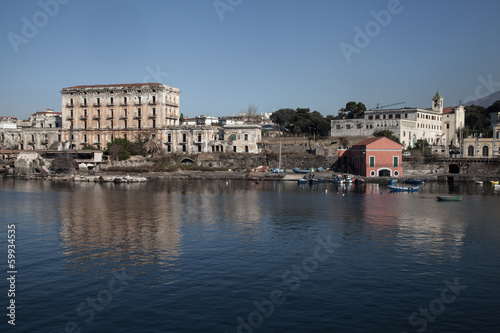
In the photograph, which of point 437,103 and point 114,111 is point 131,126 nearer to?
point 114,111

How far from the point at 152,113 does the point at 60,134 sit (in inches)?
877

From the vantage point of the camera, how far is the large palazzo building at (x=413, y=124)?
91.5 m

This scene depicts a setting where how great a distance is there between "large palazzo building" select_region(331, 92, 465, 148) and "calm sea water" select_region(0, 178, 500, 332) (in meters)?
49.1

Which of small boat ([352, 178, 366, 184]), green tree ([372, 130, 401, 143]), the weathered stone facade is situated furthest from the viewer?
the weathered stone facade

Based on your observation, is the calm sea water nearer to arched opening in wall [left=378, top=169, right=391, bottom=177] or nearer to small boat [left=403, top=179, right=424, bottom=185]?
small boat [left=403, top=179, right=424, bottom=185]

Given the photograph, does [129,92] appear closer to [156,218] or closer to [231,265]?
[156,218]

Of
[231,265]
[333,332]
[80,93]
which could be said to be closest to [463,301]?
[333,332]

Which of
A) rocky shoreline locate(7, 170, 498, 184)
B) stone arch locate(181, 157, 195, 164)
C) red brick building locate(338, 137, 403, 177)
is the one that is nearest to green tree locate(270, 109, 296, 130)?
stone arch locate(181, 157, 195, 164)

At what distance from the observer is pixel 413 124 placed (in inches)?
3661

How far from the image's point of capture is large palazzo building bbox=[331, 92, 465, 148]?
9150 centimetres

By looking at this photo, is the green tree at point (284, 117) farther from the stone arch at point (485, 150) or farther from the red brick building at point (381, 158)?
the stone arch at point (485, 150)

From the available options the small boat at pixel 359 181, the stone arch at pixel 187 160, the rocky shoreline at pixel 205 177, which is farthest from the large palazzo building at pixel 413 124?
the stone arch at pixel 187 160

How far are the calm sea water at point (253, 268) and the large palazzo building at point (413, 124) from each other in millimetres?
49147

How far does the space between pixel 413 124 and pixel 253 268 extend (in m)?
79.5
